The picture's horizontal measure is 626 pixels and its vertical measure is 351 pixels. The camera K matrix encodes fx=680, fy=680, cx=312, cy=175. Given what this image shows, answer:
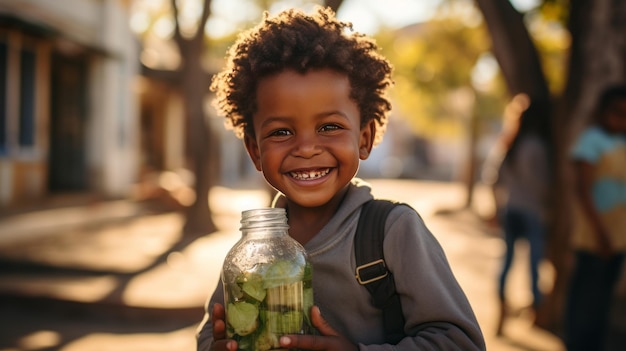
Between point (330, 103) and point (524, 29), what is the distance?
4.52 meters

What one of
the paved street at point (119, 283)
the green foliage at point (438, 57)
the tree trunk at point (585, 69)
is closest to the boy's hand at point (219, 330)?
the paved street at point (119, 283)

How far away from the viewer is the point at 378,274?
167 centimetres

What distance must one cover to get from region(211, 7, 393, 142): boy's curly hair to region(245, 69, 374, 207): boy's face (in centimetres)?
4

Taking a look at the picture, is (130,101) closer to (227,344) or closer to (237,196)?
(237,196)

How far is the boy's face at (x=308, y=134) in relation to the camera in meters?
1.73

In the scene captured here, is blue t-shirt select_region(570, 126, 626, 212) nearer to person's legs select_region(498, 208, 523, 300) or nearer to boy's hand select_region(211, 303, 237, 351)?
person's legs select_region(498, 208, 523, 300)

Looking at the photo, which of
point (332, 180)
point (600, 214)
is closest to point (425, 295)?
point (332, 180)

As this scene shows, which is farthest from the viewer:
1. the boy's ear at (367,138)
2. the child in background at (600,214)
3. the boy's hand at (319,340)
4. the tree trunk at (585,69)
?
the tree trunk at (585,69)

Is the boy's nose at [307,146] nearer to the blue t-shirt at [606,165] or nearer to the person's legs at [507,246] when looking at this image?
the blue t-shirt at [606,165]

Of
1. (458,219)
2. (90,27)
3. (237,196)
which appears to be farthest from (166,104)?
(458,219)

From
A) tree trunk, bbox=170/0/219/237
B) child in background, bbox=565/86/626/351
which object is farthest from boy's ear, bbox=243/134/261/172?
tree trunk, bbox=170/0/219/237

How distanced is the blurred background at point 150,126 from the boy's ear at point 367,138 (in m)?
0.64

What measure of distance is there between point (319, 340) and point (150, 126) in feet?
79.4

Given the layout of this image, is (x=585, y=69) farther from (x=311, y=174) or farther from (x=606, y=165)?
(x=311, y=174)
